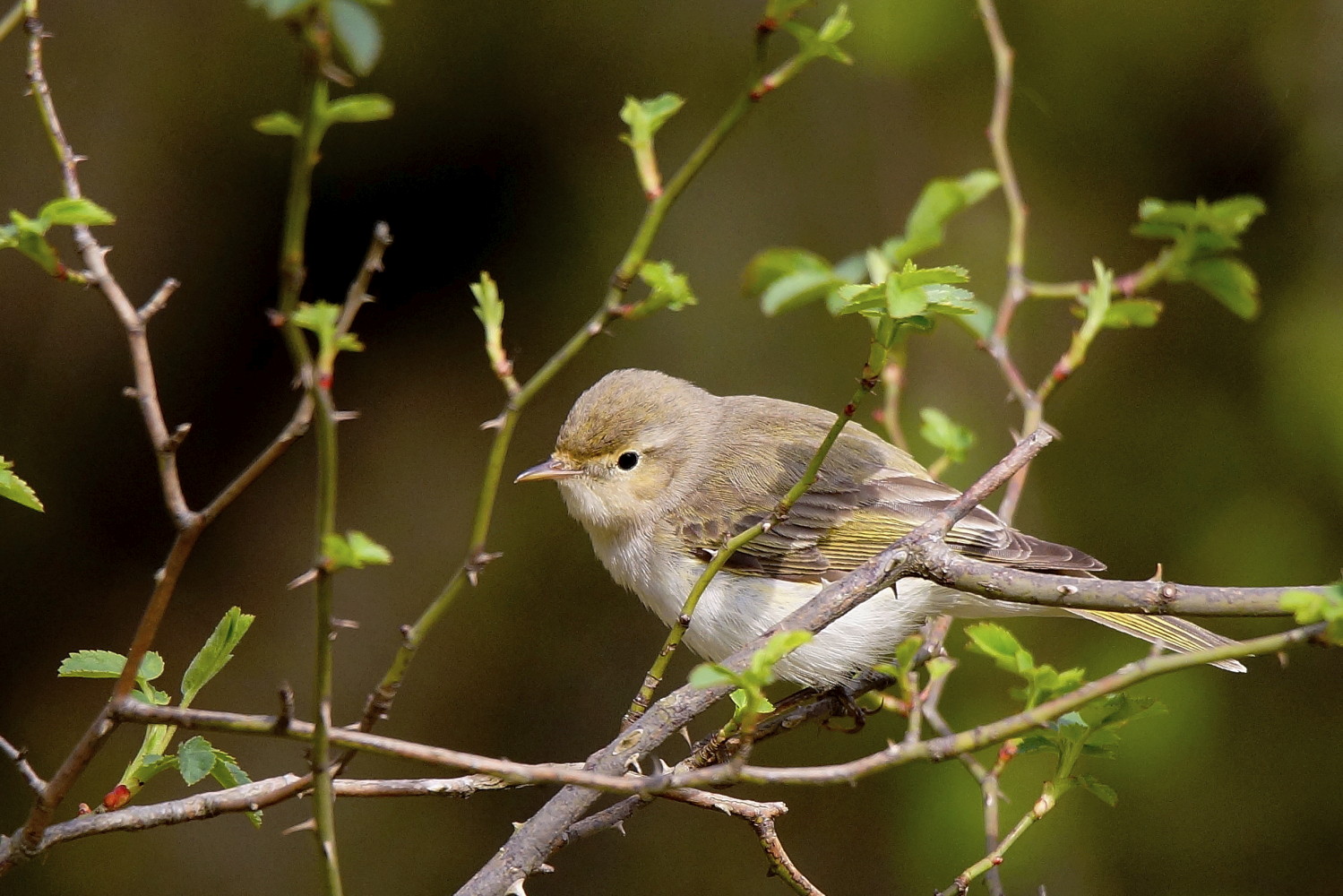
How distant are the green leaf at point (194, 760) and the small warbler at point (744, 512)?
190 cm

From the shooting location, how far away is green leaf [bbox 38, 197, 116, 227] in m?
1.43

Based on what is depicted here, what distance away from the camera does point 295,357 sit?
119 cm

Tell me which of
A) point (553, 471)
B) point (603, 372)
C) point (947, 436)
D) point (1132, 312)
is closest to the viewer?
point (1132, 312)

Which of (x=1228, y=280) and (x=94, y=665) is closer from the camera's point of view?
(x=94, y=665)

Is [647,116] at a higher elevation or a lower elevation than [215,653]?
higher

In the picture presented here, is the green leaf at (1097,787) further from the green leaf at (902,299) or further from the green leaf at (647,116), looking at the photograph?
the green leaf at (647,116)

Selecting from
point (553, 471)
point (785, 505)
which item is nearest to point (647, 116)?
point (785, 505)

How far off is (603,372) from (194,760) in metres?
3.47

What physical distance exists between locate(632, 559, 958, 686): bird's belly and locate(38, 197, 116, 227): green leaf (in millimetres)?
2130

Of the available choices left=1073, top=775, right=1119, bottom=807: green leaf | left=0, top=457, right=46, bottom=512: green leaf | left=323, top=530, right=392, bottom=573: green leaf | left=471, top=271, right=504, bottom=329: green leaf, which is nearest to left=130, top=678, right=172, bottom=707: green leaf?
left=0, top=457, right=46, bottom=512: green leaf

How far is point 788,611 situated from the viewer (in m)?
3.53

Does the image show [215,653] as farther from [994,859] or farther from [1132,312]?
[1132,312]

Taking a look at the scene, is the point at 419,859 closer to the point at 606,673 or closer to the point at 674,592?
the point at 606,673

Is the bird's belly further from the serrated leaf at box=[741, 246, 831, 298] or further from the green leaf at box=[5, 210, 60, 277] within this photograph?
the green leaf at box=[5, 210, 60, 277]
